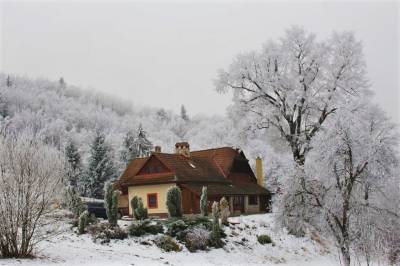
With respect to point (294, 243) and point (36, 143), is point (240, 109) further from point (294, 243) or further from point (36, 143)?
point (36, 143)

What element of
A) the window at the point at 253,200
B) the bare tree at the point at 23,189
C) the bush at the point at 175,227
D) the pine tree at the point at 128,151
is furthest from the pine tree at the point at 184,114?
the bare tree at the point at 23,189

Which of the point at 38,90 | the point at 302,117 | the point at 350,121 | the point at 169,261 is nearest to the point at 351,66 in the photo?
the point at 302,117

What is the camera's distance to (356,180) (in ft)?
65.8

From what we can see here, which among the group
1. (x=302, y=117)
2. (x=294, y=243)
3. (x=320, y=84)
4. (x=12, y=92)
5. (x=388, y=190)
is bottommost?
(x=294, y=243)

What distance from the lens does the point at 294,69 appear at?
1232 inches

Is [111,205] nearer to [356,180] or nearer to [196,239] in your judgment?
[196,239]

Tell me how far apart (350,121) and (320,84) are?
37.8 ft

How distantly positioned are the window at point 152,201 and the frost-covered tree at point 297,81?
894cm

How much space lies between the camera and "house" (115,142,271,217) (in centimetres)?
3303

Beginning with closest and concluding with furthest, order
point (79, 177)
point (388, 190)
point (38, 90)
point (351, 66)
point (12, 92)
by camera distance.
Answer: point (388, 190) → point (351, 66) → point (79, 177) → point (12, 92) → point (38, 90)

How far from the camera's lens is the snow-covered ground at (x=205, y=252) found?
55.8ft

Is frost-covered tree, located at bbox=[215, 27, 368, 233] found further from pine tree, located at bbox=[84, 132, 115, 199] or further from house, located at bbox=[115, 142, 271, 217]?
pine tree, located at bbox=[84, 132, 115, 199]

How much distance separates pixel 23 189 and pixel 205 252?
1011cm

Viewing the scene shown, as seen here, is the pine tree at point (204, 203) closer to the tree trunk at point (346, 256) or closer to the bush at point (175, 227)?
the bush at point (175, 227)
